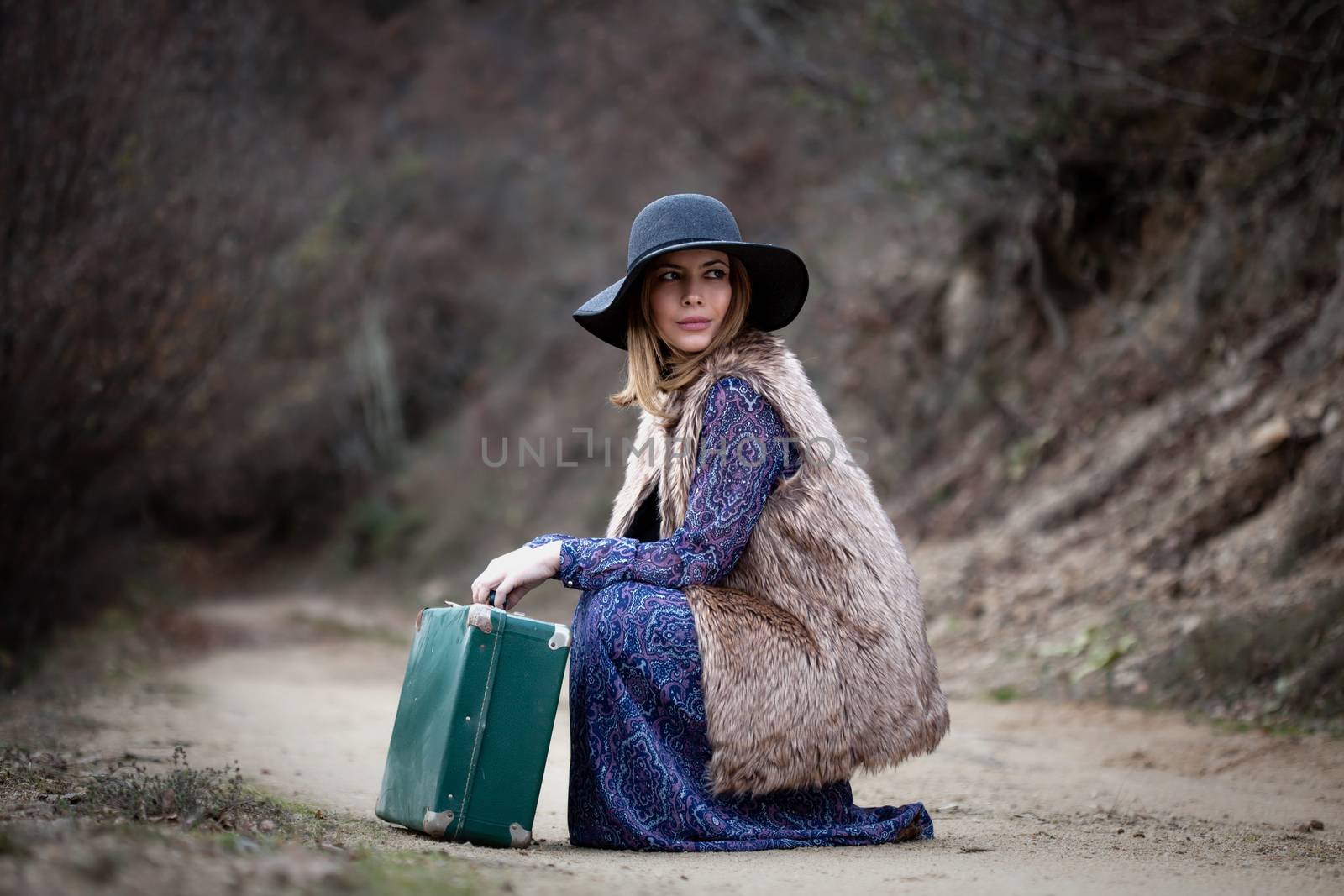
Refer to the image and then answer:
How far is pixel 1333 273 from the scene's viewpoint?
7.73m

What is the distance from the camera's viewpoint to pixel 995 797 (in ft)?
14.6

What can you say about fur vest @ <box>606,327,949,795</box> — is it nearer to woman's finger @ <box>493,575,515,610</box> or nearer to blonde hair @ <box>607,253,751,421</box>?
blonde hair @ <box>607,253,751,421</box>

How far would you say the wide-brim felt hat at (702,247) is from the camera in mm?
3391

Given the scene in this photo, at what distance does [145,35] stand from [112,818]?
765 cm

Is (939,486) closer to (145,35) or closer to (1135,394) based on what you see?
(1135,394)

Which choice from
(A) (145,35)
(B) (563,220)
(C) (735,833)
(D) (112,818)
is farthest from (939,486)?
(B) (563,220)

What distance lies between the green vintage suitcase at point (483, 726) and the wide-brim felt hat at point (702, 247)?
971mm

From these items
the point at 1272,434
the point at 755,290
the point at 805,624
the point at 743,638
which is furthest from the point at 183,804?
the point at 1272,434

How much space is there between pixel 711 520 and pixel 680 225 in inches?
33.6

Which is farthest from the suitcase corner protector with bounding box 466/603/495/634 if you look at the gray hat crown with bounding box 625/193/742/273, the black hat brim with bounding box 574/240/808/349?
the gray hat crown with bounding box 625/193/742/273

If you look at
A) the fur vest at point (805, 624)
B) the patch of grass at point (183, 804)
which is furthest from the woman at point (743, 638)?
the patch of grass at point (183, 804)

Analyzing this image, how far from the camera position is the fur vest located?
120 inches

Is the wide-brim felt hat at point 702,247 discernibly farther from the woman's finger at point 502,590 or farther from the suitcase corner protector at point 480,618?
the suitcase corner protector at point 480,618

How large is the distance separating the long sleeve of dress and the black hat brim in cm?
43
